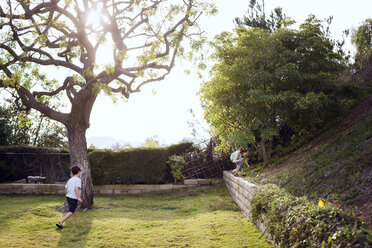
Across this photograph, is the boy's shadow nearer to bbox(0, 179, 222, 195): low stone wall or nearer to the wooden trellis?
bbox(0, 179, 222, 195): low stone wall

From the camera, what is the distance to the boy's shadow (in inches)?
220

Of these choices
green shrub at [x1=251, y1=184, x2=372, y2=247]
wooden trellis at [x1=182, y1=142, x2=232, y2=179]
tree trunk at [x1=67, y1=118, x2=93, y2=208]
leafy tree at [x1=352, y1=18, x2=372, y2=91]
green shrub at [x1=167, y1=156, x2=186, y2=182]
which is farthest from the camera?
wooden trellis at [x1=182, y1=142, x2=232, y2=179]

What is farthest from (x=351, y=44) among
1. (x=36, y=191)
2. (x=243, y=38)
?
(x=36, y=191)

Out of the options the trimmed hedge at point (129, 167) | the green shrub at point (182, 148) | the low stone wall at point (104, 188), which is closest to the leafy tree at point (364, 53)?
the low stone wall at point (104, 188)

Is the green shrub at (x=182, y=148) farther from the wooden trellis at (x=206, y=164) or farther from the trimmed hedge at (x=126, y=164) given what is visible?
the wooden trellis at (x=206, y=164)

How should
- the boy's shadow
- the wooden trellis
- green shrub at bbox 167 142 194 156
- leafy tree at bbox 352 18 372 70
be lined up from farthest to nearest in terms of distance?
leafy tree at bbox 352 18 372 70 < green shrub at bbox 167 142 194 156 < the wooden trellis < the boy's shadow

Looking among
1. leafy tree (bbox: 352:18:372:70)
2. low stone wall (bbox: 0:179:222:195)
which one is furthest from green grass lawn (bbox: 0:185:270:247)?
leafy tree (bbox: 352:18:372:70)

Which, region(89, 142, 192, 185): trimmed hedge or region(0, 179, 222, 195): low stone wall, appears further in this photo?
region(89, 142, 192, 185): trimmed hedge

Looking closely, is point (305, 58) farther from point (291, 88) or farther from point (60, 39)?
point (60, 39)

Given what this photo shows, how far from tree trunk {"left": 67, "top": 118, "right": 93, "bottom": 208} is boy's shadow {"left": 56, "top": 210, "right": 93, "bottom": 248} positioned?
1.27m

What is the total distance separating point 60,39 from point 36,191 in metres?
6.95

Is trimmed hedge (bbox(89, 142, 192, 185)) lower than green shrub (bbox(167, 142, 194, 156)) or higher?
lower

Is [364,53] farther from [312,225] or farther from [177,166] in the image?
[312,225]

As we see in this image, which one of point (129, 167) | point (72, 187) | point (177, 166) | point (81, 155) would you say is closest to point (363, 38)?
point (177, 166)
